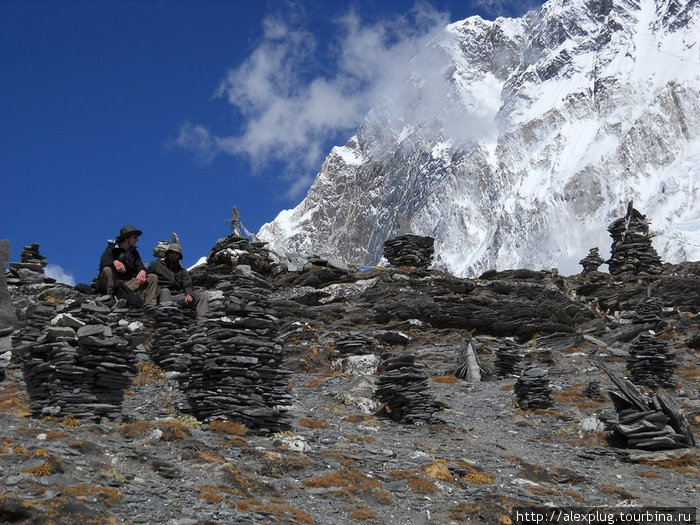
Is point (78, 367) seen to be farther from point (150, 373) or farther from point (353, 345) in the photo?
point (353, 345)

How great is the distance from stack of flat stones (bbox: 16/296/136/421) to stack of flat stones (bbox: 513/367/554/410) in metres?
13.8

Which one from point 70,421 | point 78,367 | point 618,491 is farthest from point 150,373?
point 618,491

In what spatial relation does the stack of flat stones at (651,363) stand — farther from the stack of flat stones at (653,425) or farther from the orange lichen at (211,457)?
the orange lichen at (211,457)

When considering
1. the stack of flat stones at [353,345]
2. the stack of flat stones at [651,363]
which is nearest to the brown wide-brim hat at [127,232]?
the stack of flat stones at [353,345]

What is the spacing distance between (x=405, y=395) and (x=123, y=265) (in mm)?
10225

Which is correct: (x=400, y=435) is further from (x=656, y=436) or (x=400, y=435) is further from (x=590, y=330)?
→ (x=590, y=330)

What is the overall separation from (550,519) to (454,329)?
81.6 feet

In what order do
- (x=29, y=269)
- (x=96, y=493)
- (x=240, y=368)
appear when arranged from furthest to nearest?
(x=29, y=269), (x=240, y=368), (x=96, y=493)

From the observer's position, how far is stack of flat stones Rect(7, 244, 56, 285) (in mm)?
39125

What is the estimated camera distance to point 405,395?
22688 millimetres

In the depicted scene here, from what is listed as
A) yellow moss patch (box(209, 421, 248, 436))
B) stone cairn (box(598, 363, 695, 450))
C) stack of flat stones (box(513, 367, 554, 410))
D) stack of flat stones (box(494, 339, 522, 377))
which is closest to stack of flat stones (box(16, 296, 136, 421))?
yellow moss patch (box(209, 421, 248, 436))

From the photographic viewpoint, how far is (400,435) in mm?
20891

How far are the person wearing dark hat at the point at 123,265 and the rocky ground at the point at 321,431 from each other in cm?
98

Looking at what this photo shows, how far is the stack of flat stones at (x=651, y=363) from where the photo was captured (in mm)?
28438
